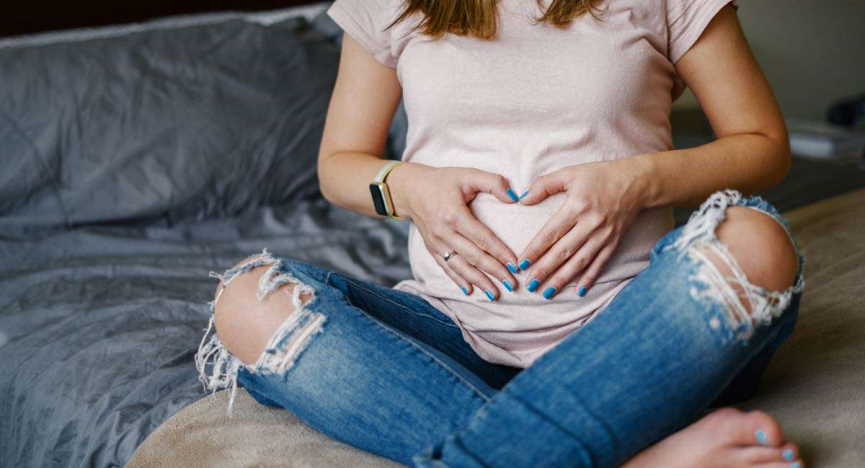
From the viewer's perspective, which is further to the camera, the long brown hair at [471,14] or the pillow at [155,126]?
the pillow at [155,126]

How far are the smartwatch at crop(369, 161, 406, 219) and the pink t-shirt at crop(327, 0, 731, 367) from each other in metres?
0.04

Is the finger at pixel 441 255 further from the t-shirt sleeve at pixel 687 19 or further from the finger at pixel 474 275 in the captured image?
the t-shirt sleeve at pixel 687 19

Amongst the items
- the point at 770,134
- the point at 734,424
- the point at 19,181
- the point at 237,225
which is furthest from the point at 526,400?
the point at 19,181

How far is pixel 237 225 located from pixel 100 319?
1.58 feet

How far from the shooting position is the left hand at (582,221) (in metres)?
0.90

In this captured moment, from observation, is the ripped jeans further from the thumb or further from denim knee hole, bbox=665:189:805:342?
the thumb

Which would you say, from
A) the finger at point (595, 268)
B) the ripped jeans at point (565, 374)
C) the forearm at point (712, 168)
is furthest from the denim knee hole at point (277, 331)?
the forearm at point (712, 168)

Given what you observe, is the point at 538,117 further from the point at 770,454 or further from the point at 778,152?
the point at 770,454

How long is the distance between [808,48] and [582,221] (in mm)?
2518

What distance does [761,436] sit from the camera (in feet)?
2.43

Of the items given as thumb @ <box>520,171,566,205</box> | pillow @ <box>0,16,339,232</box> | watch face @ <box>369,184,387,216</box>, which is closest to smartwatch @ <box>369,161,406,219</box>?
watch face @ <box>369,184,387,216</box>

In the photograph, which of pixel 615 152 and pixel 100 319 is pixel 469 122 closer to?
pixel 615 152

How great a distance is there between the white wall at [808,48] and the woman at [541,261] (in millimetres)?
1988

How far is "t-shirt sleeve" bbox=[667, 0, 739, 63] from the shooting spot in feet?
3.33
